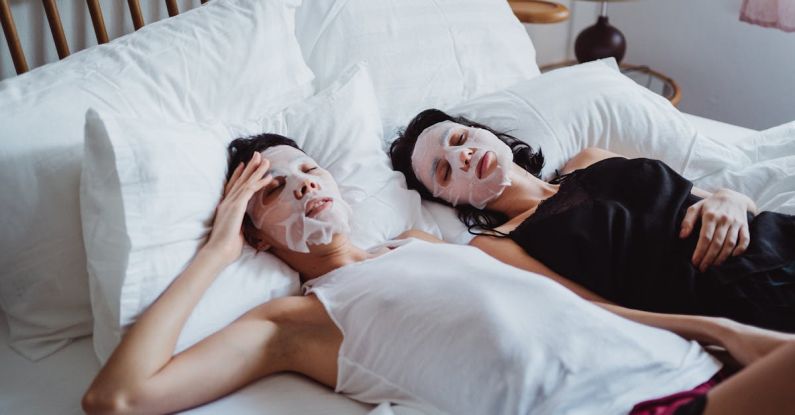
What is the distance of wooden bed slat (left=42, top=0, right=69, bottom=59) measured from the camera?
4.61 feet

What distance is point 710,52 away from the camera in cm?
296

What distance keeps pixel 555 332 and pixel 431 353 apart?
0.60 feet

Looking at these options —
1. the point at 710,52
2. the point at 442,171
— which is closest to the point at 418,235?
the point at 442,171

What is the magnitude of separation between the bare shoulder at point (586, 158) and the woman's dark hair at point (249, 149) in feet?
2.11

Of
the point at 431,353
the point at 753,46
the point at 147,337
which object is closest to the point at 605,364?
the point at 431,353

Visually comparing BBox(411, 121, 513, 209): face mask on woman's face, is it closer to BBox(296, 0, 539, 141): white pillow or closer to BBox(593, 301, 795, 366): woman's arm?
BBox(296, 0, 539, 141): white pillow

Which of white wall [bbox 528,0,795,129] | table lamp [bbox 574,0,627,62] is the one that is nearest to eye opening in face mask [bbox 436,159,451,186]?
table lamp [bbox 574,0,627,62]

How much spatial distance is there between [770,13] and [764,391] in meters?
2.25

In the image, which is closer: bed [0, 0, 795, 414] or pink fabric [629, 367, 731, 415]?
pink fabric [629, 367, 731, 415]

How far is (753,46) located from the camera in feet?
9.28

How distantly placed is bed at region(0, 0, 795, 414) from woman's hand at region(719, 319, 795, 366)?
1.74 ft

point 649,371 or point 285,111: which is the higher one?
point 285,111

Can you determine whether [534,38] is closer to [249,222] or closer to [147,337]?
[249,222]

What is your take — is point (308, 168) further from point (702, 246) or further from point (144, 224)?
point (702, 246)
